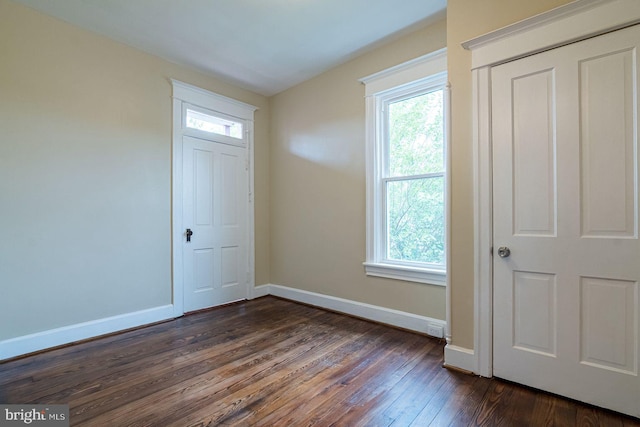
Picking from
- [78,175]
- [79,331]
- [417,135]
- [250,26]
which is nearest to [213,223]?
[78,175]

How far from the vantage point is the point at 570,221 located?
1.79m

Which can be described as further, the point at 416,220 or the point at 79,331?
the point at 416,220

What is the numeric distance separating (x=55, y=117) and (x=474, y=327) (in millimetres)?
3856

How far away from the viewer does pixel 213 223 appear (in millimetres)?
3764

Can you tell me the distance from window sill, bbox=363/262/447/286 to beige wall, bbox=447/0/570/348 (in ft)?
1.63

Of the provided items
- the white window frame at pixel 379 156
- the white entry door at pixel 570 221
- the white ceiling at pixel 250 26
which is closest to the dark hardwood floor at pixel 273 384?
the white entry door at pixel 570 221

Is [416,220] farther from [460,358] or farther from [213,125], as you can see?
[213,125]

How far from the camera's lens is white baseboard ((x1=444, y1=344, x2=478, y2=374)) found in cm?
211

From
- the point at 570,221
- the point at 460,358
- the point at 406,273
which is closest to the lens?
the point at 570,221

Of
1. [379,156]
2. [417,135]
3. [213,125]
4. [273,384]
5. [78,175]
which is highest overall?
[213,125]

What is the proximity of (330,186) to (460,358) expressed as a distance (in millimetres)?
2211

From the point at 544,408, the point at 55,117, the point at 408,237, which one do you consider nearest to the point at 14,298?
the point at 55,117

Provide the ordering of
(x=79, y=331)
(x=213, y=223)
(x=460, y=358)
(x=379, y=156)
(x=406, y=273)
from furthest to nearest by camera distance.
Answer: (x=213, y=223)
(x=379, y=156)
(x=406, y=273)
(x=79, y=331)
(x=460, y=358)

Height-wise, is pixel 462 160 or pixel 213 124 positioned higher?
pixel 213 124
